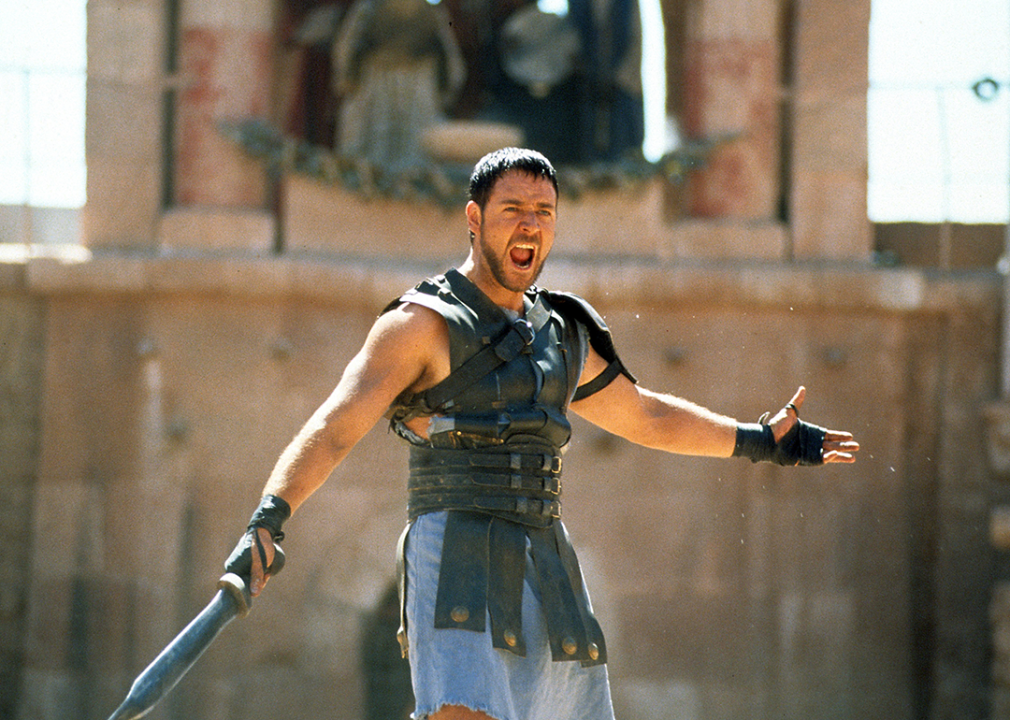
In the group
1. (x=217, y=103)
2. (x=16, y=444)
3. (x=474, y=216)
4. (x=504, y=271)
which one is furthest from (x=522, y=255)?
(x=16, y=444)

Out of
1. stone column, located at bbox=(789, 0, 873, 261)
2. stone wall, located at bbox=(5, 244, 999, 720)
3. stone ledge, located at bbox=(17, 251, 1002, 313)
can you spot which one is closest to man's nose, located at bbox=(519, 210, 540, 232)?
stone ledge, located at bbox=(17, 251, 1002, 313)

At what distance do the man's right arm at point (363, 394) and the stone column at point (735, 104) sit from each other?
5638 millimetres

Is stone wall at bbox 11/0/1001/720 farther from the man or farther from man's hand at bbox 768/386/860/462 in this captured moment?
the man

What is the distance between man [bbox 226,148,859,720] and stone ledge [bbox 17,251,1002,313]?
465 centimetres

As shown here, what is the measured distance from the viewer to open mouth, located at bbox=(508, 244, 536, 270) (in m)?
3.81

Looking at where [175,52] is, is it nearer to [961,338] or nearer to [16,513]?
[16,513]

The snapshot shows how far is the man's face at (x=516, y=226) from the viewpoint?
3.79 m

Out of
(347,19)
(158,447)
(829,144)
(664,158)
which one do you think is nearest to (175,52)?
(347,19)

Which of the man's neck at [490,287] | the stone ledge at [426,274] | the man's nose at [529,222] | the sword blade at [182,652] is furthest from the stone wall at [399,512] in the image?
the sword blade at [182,652]

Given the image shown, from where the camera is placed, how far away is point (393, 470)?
8.70m

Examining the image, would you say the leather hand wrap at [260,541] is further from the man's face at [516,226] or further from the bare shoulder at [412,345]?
the man's face at [516,226]

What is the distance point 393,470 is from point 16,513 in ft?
7.46

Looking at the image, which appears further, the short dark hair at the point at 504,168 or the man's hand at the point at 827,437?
the man's hand at the point at 827,437

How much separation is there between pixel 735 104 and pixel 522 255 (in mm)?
5636
